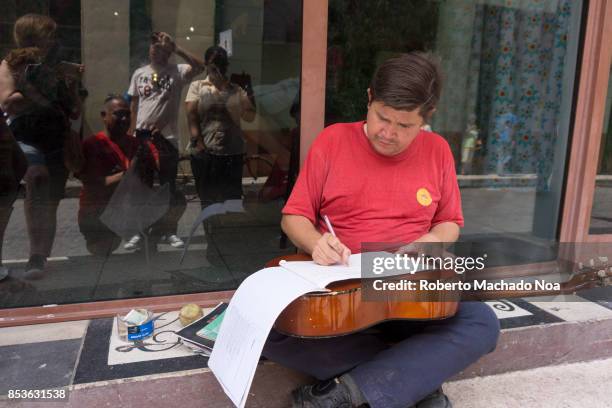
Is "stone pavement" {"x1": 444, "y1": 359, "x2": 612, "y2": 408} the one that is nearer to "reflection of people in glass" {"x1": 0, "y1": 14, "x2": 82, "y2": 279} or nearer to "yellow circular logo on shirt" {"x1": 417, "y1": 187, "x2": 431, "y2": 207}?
"yellow circular logo on shirt" {"x1": 417, "y1": 187, "x2": 431, "y2": 207}

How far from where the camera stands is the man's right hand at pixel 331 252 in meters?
1.55

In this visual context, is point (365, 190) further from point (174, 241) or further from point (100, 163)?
point (100, 163)

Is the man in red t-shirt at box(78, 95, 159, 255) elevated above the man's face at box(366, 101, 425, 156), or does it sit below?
below

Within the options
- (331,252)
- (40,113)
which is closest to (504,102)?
(331,252)

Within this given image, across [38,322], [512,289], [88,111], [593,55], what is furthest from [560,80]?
[38,322]

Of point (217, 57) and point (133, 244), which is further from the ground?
point (217, 57)

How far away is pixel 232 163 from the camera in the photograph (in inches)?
93.4

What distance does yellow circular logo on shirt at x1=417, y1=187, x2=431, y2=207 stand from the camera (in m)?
1.81

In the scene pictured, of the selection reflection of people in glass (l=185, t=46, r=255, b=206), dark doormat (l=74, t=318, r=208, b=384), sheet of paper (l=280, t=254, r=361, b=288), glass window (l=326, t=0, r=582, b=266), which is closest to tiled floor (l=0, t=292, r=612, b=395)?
dark doormat (l=74, t=318, r=208, b=384)

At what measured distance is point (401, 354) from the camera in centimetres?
149

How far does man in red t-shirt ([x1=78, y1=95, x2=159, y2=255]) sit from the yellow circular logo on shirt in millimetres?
1207

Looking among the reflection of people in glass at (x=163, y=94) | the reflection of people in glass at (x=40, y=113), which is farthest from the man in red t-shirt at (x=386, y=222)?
the reflection of people in glass at (x=40, y=113)

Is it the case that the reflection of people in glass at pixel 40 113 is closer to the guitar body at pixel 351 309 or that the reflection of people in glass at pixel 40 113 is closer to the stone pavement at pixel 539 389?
the guitar body at pixel 351 309

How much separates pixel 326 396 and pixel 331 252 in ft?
1.40
